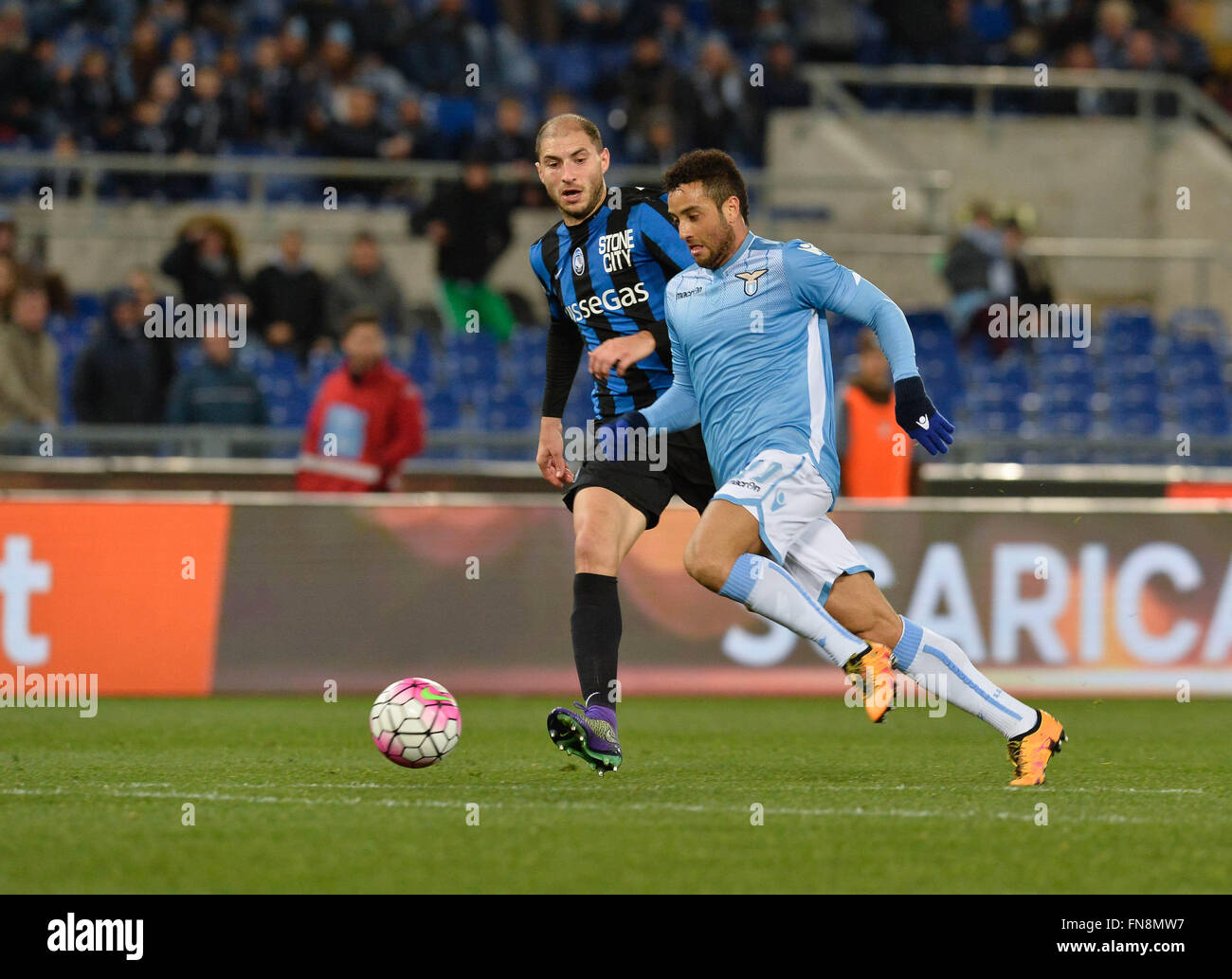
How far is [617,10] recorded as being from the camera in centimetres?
2048

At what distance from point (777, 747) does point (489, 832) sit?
2974 millimetres

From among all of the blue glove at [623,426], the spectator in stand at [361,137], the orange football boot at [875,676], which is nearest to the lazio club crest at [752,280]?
the blue glove at [623,426]

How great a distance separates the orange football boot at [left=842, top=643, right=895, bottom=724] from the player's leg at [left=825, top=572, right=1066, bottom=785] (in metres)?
0.17

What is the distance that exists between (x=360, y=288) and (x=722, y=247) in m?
9.07

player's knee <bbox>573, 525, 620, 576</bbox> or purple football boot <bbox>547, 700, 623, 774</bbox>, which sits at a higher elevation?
player's knee <bbox>573, 525, 620, 576</bbox>

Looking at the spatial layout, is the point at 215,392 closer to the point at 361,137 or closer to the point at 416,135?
the point at 361,137

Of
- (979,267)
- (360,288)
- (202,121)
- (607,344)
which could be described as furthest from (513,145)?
(607,344)

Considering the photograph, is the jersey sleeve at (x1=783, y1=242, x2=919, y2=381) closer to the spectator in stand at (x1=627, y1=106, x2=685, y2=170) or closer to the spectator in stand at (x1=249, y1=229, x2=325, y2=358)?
the spectator in stand at (x1=249, y1=229, x2=325, y2=358)

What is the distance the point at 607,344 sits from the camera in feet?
23.6

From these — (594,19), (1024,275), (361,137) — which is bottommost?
(1024,275)

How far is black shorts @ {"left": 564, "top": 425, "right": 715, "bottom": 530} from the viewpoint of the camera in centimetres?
740

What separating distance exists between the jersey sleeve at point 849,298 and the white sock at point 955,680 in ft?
3.03

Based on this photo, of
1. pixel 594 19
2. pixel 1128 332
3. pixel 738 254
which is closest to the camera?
pixel 738 254

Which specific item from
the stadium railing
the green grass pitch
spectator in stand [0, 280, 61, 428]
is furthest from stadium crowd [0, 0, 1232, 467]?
the green grass pitch
